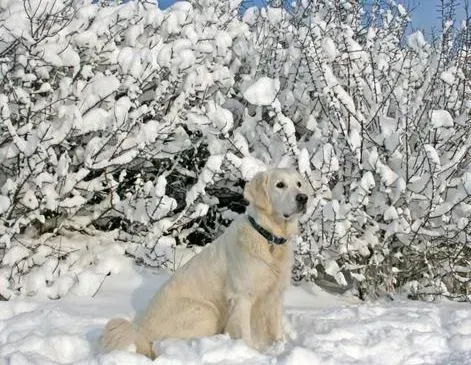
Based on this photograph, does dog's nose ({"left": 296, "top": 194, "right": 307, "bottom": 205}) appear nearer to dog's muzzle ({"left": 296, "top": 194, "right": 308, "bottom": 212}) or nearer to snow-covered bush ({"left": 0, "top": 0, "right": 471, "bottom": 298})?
dog's muzzle ({"left": 296, "top": 194, "right": 308, "bottom": 212})

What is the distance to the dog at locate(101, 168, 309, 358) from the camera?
13.7 feet

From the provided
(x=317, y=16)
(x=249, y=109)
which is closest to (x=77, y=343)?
(x=249, y=109)

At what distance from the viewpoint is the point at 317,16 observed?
739 cm

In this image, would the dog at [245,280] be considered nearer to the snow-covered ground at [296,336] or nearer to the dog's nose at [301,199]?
the dog's nose at [301,199]

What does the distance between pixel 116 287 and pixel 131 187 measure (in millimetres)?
1431

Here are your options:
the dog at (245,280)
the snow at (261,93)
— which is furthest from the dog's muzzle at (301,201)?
the snow at (261,93)

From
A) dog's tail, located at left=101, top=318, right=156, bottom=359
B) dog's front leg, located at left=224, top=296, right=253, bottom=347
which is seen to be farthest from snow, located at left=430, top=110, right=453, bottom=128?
dog's tail, located at left=101, top=318, right=156, bottom=359

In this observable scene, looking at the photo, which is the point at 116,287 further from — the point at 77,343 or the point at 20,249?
the point at 77,343

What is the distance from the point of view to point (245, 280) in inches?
167

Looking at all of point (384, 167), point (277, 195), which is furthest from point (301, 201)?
point (384, 167)

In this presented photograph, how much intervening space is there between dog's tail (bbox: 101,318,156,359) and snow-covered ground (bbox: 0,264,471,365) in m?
Result: 0.10

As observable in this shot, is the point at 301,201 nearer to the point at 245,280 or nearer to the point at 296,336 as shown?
the point at 245,280

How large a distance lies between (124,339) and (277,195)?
1338 millimetres

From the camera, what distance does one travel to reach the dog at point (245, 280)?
418 centimetres
